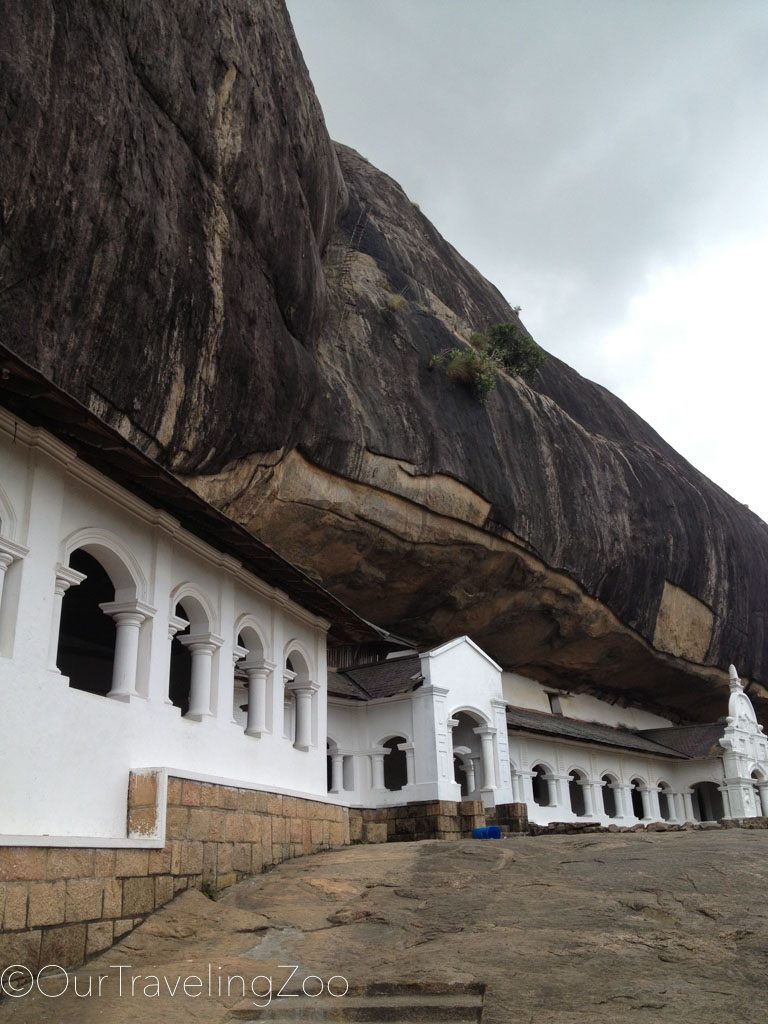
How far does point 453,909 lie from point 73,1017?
3553mm

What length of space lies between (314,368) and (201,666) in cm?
679

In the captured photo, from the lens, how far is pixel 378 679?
742 inches

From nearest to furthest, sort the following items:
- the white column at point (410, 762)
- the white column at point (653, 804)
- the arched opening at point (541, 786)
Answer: the white column at point (410, 762) → the arched opening at point (541, 786) → the white column at point (653, 804)

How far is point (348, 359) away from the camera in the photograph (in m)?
18.2

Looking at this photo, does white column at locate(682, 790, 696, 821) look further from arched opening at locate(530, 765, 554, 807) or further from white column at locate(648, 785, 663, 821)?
arched opening at locate(530, 765, 554, 807)

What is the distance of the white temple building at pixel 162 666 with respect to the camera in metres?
7.57

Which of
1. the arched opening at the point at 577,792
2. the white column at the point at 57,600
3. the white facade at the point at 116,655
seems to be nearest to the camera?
the white facade at the point at 116,655

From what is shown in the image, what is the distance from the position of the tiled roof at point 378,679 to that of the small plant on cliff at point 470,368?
6.28 metres

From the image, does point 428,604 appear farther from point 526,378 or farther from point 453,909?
point 453,909

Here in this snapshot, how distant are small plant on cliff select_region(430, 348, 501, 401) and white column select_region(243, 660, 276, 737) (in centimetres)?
1017

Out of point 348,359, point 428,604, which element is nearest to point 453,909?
point 348,359

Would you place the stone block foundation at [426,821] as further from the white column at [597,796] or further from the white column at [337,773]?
the white column at [597,796]

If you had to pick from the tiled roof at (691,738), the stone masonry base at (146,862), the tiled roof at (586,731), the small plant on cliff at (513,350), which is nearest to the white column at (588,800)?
the tiled roof at (586,731)

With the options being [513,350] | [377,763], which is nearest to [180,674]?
[377,763]
